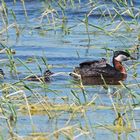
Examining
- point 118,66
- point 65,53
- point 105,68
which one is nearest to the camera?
point 105,68

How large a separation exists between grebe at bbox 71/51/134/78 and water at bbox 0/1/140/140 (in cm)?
19

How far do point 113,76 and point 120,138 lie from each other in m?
6.00

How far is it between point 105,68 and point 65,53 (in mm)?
1399

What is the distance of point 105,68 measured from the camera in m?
15.7

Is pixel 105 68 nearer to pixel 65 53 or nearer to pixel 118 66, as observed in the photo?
pixel 118 66

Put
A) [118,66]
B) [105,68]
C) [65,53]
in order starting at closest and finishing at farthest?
[105,68]
[118,66]
[65,53]

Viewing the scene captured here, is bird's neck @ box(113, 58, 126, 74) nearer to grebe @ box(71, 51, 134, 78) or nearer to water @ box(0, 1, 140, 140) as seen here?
grebe @ box(71, 51, 134, 78)

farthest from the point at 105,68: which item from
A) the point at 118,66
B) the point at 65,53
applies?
the point at 65,53

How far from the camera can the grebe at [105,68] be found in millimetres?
15312

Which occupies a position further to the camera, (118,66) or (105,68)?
(118,66)

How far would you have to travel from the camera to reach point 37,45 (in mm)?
17797

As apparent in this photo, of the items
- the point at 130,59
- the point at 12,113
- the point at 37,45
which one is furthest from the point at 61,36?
the point at 12,113

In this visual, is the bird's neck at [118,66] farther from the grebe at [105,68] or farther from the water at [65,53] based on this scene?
the water at [65,53]

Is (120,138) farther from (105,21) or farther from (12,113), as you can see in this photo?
(105,21)
